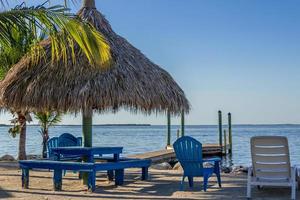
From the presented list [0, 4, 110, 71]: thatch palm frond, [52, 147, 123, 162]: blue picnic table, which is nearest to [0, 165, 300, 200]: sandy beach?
[52, 147, 123, 162]: blue picnic table

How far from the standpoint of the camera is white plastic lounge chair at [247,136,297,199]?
21.9 ft

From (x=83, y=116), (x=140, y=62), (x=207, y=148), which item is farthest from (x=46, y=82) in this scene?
(x=207, y=148)

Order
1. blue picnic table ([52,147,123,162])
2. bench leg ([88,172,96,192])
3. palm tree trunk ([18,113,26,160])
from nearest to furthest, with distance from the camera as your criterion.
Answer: bench leg ([88,172,96,192]) → blue picnic table ([52,147,123,162]) → palm tree trunk ([18,113,26,160])

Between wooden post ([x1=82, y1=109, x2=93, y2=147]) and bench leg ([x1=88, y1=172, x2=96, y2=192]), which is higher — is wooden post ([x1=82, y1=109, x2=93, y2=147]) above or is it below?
above

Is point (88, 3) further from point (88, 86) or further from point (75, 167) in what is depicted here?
point (75, 167)

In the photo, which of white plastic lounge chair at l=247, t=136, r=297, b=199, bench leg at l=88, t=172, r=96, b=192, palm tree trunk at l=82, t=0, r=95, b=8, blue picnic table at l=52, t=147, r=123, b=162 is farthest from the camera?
palm tree trunk at l=82, t=0, r=95, b=8

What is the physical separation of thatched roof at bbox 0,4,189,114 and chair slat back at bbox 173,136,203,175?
2.94 ft

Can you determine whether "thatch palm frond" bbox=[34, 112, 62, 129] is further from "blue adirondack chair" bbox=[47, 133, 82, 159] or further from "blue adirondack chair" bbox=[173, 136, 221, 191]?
"blue adirondack chair" bbox=[173, 136, 221, 191]

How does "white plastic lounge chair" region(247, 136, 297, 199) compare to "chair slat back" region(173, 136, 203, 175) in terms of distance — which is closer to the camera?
"white plastic lounge chair" region(247, 136, 297, 199)

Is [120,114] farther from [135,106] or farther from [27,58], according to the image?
[27,58]

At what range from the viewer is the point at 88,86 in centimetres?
742

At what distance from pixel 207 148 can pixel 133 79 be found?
47.0 ft

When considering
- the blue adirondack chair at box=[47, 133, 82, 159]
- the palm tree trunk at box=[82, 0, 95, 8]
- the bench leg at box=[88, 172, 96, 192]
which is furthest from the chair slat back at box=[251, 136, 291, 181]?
the blue adirondack chair at box=[47, 133, 82, 159]

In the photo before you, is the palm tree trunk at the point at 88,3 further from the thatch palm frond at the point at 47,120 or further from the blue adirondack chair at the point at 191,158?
the thatch palm frond at the point at 47,120
